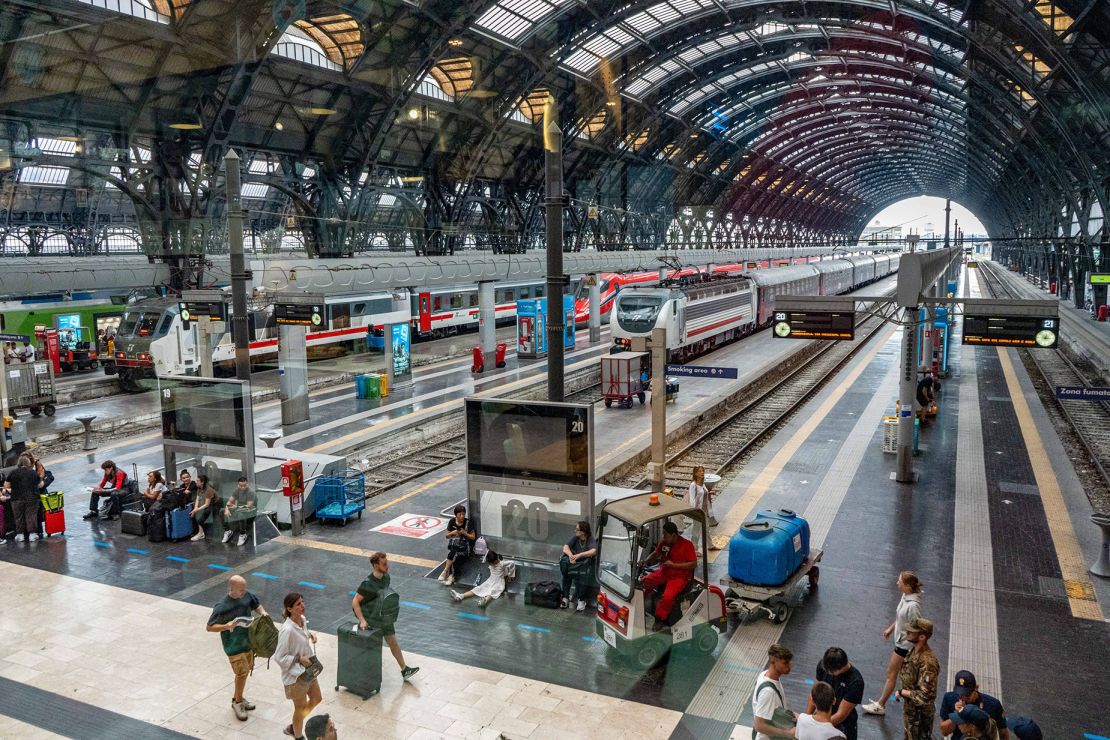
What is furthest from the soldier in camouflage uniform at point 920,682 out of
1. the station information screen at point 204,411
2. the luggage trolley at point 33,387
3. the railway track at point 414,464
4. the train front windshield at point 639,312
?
the luggage trolley at point 33,387

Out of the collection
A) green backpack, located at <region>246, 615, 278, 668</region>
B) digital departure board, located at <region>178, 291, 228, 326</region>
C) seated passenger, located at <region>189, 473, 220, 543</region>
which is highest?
digital departure board, located at <region>178, 291, 228, 326</region>

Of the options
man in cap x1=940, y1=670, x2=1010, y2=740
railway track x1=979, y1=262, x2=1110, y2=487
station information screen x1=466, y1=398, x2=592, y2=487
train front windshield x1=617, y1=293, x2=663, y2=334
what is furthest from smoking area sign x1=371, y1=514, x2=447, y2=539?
train front windshield x1=617, y1=293, x2=663, y2=334

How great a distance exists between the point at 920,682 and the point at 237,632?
21.4 feet

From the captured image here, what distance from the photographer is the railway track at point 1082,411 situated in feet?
64.2

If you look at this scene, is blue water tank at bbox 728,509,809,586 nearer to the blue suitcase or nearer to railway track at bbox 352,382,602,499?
railway track at bbox 352,382,602,499

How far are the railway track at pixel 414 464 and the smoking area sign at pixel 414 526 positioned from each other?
78.0 inches

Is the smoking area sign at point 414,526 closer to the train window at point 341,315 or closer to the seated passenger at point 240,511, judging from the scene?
the seated passenger at point 240,511

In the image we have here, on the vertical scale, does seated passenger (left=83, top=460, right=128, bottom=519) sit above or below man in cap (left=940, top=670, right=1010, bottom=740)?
below

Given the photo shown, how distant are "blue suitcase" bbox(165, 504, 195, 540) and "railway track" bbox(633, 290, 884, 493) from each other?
8.17 meters

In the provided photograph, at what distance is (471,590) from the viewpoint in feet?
37.2

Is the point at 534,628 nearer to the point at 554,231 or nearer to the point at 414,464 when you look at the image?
the point at 554,231

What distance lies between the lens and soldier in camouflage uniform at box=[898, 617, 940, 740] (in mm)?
7336

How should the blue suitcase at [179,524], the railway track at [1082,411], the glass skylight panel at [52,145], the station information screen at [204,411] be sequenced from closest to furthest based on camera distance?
the blue suitcase at [179,524]
the station information screen at [204,411]
the railway track at [1082,411]
the glass skylight panel at [52,145]

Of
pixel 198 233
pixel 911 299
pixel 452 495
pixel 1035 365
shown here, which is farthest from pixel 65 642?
pixel 1035 365
